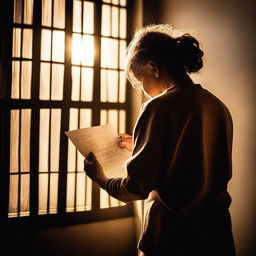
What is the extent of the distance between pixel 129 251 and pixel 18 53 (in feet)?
5.86

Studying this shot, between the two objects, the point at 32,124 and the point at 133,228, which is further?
the point at 133,228

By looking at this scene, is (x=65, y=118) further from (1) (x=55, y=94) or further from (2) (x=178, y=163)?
(2) (x=178, y=163)

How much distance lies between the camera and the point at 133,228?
223 centimetres

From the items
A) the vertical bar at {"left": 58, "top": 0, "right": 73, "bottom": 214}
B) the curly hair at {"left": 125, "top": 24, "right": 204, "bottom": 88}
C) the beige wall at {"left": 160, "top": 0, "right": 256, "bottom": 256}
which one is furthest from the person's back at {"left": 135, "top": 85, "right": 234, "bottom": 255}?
the vertical bar at {"left": 58, "top": 0, "right": 73, "bottom": 214}

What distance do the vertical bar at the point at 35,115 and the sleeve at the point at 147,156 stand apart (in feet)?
4.00

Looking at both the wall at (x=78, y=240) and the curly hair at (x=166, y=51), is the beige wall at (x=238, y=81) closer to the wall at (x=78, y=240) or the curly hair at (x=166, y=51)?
the curly hair at (x=166, y=51)

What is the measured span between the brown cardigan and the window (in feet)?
3.80

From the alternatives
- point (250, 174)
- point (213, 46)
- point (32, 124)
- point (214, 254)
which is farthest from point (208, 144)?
point (32, 124)

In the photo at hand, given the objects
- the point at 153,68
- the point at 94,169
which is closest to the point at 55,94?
the point at 94,169

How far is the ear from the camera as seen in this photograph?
39.2 inches

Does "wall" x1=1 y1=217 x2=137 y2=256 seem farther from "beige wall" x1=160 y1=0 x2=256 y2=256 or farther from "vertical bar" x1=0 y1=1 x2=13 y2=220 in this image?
"beige wall" x1=160 y1=0 x2=256 y2=256

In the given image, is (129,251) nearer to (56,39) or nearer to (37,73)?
(37,73)

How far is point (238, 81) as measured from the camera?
1401mm

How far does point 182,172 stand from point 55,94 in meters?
1.39
